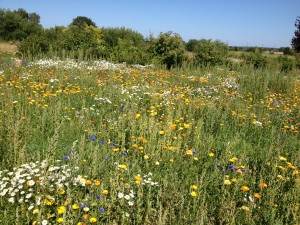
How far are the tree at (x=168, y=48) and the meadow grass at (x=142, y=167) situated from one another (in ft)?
27.6

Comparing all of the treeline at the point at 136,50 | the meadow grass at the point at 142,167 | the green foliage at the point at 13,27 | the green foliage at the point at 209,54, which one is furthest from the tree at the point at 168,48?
the green foliage at the point at 13,27

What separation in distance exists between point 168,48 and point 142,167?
12.1 metres

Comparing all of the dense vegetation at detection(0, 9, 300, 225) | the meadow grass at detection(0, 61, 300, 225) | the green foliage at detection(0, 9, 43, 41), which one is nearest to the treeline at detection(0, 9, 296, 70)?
the dense vegetation at detection(0, 9, 300, 225)

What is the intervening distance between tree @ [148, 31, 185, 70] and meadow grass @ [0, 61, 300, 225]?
843 cm

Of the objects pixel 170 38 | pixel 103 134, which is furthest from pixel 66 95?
pixel 170 38

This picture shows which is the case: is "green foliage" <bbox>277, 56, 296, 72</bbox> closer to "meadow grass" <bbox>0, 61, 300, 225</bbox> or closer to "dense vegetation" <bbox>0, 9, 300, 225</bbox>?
"dense vegetation" <bbox>0, 9, 300, 225</bbox>

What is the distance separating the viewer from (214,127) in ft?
16.7

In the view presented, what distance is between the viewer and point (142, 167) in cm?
347

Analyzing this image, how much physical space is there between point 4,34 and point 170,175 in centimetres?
3050

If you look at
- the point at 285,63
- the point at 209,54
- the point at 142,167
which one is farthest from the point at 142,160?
the point at 285,63

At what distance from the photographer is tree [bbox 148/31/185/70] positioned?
14703mm

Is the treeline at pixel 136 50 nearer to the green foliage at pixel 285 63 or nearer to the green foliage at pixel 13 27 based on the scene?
the green foliage at pixel 285 63

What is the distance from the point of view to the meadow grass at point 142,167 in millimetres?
2443

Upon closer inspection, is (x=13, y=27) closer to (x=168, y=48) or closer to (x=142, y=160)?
(x=168, y=48)
